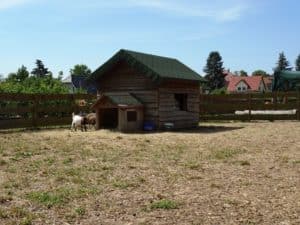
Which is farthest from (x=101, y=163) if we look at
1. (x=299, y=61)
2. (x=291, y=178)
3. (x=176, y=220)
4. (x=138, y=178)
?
(x=299, y=61)

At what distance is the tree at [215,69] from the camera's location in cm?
9462

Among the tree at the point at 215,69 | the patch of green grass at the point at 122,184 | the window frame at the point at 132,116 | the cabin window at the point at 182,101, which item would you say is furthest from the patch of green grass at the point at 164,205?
the tree at the point at 215,69

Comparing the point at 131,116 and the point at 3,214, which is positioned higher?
the point at 131,116

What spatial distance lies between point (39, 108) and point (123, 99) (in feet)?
15.1

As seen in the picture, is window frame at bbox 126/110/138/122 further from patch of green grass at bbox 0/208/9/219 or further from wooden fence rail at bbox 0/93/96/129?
patch of green grass at bbox 0/208/9/219

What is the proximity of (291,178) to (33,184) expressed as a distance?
14.8ft

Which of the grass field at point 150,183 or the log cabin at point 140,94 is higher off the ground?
the log cabin at point 140,94

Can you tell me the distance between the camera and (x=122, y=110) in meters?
19.1

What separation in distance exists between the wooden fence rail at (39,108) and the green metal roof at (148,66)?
8.25ft

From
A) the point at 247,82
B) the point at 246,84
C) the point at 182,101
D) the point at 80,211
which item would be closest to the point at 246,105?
the point at 182,101

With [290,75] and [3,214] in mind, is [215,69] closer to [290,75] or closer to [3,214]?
[290,75]

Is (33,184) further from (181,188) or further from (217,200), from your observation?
(217,200)

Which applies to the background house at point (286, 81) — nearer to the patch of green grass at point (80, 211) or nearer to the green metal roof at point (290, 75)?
the green metal roof at point (290, 75)

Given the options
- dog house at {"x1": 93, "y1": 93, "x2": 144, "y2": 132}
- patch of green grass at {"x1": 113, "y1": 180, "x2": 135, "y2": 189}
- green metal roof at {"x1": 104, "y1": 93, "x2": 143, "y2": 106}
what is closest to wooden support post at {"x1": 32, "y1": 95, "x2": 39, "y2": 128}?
dog house at {"x1": 93, "y1": 93, "x2": 144, "y2": 132}
